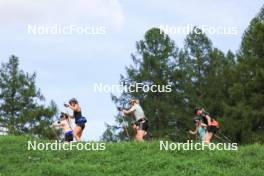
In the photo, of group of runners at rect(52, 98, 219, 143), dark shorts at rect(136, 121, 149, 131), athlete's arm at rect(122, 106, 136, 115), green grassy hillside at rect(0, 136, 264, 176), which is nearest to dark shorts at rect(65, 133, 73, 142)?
group of runners at rect(52, 98, 219, 143)

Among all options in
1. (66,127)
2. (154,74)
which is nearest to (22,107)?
(154,74)

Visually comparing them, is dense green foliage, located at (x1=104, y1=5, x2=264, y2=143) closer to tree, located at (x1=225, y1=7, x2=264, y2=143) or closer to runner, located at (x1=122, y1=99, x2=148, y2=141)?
tree, located at (x1=225, y1=7, x2=264, y2=143)

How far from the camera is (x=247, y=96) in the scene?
45438 millimetres

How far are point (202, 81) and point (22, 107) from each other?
1383 cm

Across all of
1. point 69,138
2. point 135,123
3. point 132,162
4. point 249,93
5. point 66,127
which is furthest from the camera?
point 249,93

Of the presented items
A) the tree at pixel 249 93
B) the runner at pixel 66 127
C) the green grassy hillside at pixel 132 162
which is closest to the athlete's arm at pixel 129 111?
the green grassy hillside at pixel 132 162

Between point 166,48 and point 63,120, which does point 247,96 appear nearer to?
point 166,48

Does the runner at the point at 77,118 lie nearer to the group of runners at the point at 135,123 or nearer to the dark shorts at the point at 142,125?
the group of runners at the point at 135,123

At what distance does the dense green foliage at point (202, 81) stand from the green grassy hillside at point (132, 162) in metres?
19.8

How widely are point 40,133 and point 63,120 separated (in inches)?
1034

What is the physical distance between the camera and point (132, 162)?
74.3 ft

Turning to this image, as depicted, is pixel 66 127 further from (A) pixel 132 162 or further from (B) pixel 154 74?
(B) pixel 154 74

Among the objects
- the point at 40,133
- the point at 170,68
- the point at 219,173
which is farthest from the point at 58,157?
the point at 170,68

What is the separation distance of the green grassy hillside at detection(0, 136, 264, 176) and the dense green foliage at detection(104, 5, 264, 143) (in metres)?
19.8
